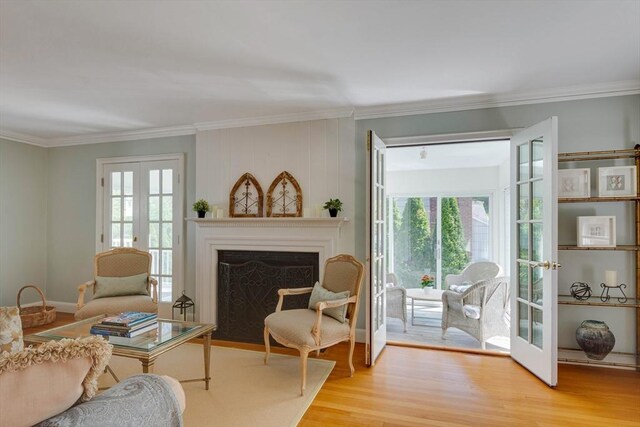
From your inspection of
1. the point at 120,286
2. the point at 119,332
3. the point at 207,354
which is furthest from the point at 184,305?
the point at 119,332

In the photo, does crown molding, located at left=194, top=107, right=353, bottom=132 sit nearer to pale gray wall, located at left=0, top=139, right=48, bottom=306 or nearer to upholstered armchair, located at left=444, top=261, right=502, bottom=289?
pale gray wall, located at left=0, top=139, right=48, bottom=306

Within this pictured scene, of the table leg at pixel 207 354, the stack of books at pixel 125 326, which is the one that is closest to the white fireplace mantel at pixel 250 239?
the table leg at pixel 207 354

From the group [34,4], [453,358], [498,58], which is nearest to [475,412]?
[453,358]

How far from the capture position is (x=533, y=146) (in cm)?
294

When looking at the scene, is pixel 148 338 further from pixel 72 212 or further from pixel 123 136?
pixel 72 212

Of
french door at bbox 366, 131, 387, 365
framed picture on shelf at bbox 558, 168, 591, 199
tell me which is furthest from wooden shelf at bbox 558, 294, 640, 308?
french door at bbox 366, 131, 387, 365

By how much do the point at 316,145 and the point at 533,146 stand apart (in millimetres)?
2056

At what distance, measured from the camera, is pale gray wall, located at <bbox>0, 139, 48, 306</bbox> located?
4.46 meters

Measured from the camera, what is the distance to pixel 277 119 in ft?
12.7

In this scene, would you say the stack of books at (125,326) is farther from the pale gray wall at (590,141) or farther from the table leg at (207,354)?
the pale gray wall at (590,141)

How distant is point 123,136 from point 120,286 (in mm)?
2143

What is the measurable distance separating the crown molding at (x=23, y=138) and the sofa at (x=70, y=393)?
4936 millimetres

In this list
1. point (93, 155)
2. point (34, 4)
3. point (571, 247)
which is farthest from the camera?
point (93, 155)

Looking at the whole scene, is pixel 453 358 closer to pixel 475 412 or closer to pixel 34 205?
pixel 475 412
